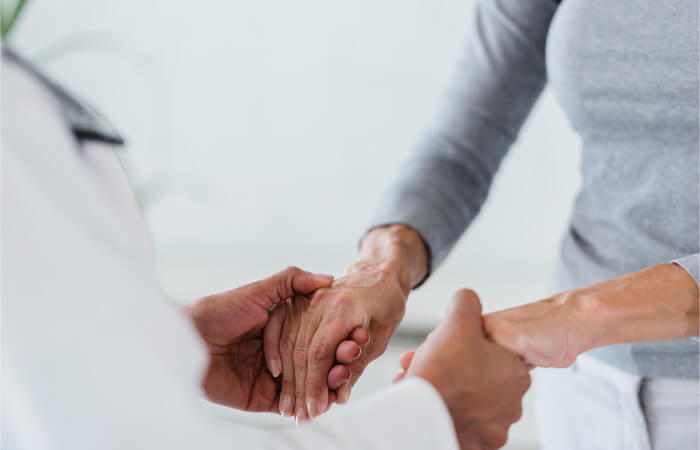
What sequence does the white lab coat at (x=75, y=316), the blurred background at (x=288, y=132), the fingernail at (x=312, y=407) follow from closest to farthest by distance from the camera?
the white lab coat at (x=75, y=316) < the fingernail at (x=312, y=407) < the blurred background at (x=288, y=132)

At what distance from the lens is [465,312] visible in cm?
74

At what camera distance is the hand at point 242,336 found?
856 millimetres

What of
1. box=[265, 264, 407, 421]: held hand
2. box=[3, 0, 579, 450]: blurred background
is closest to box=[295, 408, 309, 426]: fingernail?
box=[265, 264, 407, 421]: held hand

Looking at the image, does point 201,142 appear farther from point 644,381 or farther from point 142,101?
point 644,381

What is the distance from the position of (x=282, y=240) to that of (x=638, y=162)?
143cm

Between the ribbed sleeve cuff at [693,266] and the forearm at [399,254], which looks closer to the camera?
the ribbed sleeve cuff at [693,266]

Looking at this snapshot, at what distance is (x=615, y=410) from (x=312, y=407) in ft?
1.26

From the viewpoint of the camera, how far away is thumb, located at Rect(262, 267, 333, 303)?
0.94m

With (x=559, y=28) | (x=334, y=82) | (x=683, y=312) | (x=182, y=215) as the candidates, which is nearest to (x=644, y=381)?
(x=683, y=312)

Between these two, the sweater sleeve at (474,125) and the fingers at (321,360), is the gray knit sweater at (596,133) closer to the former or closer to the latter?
the sweater sleeve at (474,125)

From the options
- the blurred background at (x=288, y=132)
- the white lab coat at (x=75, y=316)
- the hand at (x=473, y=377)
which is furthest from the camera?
the blurred background at (x=288, y=132)

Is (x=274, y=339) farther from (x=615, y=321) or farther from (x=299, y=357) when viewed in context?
(x=615, y=321)

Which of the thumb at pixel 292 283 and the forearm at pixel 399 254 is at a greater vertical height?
the thumb at pixel 292 283

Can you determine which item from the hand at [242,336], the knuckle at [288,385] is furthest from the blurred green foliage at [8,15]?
the knuckle at [288,385]
